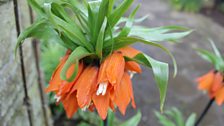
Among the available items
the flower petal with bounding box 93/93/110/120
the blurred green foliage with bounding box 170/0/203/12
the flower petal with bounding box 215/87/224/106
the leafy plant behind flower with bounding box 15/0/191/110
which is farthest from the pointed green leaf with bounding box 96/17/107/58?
the blurred green foliage with bounding box 170/0/203/12

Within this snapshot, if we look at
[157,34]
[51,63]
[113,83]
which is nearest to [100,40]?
[113,83]

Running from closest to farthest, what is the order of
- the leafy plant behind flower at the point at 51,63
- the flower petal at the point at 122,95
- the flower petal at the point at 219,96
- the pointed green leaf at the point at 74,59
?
1. the pointed green leaf at the point at 74,59
2. the flower petal at the point at 122,95
3. the flower petal at the point at 219,96
4. the leafy plant behind flower at the point at 51,63

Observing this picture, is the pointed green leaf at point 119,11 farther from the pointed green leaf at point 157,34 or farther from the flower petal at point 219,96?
the flower petal at point 219,96

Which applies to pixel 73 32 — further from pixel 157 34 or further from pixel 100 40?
pixel 157 34

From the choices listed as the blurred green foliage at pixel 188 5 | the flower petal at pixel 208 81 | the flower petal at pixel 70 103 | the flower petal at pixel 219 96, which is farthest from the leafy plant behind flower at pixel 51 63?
the blurred green foliage at pixel 188 5

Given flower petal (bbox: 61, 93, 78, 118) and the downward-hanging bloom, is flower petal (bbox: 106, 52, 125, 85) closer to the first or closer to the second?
the downward-hanging bloom

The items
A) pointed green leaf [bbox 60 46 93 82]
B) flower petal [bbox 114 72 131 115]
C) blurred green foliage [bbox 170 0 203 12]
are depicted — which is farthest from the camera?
blurred green foliage [bbox 170 0 203 12]

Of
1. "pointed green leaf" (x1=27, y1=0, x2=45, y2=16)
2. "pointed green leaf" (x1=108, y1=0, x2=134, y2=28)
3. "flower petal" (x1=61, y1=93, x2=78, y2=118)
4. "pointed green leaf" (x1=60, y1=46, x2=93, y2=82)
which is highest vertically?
"pointed green leaf" (x1=27, y1=0, x2=45, y2=16)

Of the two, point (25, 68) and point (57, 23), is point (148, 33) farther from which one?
point (25, 68)

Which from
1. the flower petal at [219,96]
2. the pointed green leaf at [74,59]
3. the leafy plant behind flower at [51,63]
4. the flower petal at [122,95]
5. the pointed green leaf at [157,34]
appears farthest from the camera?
the leafy plant behind flower at [51,63]
